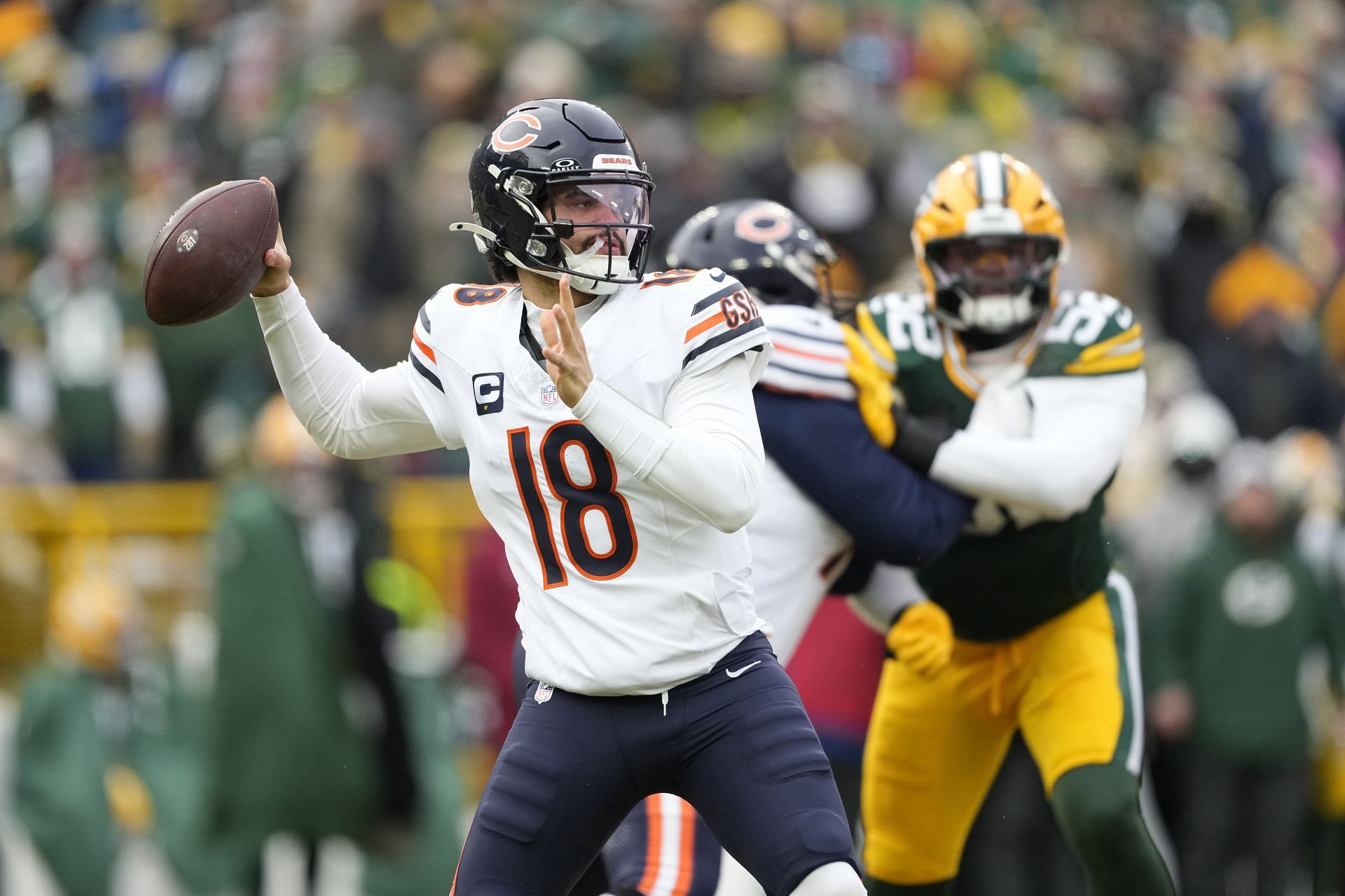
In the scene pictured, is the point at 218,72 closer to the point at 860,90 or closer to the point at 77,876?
the point at 860,90

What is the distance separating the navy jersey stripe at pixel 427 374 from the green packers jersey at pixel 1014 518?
1.47m

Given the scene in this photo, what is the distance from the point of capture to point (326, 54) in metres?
12.4

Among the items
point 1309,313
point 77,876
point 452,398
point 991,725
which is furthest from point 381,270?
point 452,398

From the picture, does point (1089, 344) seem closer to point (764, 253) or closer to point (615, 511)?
point (764, 253)

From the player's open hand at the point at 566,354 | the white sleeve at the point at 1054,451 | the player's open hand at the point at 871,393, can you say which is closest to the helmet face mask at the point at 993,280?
the white sleeve at the point at 1054,451

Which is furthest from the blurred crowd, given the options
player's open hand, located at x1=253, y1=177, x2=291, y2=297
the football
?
the football

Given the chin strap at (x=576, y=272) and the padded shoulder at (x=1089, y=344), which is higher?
the chin strap at (x=576, y=272)

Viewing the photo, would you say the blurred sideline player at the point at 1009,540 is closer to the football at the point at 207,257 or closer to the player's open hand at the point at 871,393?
the player's open hand at the point at 871,393

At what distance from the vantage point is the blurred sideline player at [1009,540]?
507 centimetres

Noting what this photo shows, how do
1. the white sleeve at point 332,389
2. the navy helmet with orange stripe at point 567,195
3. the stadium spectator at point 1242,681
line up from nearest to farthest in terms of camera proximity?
the navy helmet with orange stripe at point 567,195, the white sleeve at point 332,389, the stadium spectator at point 1242,681

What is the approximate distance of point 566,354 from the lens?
3861 millimetres

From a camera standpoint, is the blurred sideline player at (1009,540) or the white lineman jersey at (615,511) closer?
the white lineman jersey at (615,511)

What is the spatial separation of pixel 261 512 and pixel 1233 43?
32.1 feet

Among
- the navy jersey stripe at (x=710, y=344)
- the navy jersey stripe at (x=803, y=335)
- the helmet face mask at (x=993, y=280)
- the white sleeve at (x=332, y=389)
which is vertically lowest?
the helmet face mask at (x=993, y=280)
